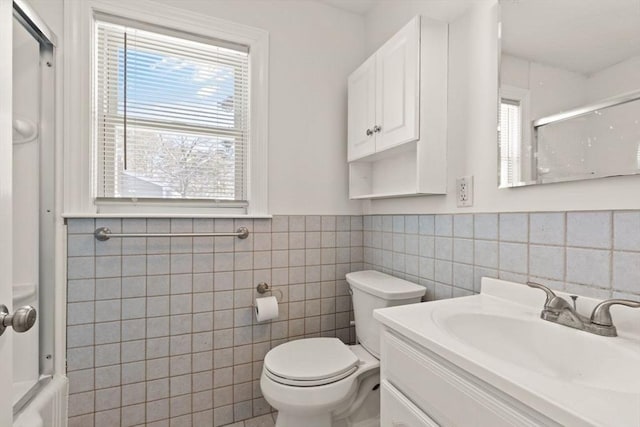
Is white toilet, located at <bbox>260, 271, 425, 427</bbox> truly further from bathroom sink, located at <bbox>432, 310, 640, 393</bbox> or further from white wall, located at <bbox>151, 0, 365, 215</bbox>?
white wall, located at <bbox>151, 0, 365, 215</bbox>

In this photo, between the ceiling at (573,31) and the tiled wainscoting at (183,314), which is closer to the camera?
the ceiling at (573,31)

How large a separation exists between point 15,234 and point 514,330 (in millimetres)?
1800

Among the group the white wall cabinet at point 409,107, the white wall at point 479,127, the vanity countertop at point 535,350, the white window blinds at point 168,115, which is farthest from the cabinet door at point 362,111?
the vanity countertop at point 535,350

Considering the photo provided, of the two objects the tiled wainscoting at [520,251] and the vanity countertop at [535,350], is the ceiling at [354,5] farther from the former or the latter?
the vanity countertop at [535,350]

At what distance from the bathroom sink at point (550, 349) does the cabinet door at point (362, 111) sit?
38.5 inches

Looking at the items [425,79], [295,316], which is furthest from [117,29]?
[295,316]

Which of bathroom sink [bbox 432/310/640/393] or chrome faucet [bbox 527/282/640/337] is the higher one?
chrome faucet [bbox 527/282/640/337]

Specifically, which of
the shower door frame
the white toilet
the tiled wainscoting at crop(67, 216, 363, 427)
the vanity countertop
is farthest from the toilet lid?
the shower door frame

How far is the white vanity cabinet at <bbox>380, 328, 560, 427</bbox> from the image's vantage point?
593 mm

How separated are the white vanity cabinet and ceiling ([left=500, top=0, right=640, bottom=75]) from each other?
3.09ft

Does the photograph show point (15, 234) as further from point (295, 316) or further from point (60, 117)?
point (295, 316)

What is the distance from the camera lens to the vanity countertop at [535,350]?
505 mm

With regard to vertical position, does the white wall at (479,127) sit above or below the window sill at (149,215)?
above

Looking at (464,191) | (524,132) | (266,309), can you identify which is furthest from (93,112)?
(524,132)
